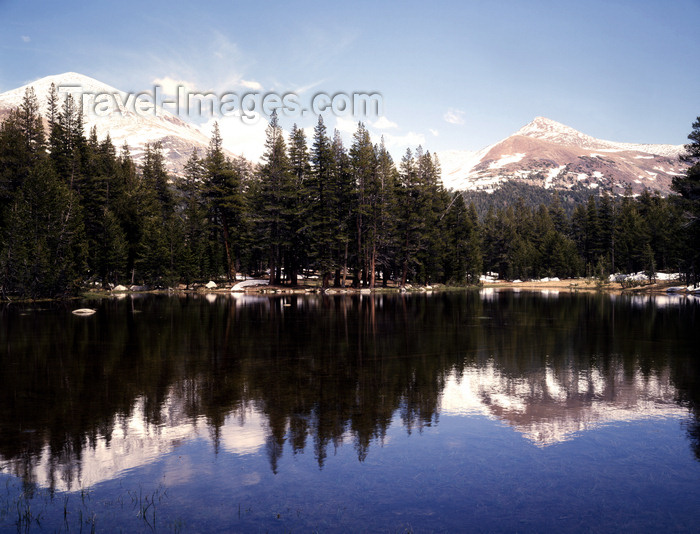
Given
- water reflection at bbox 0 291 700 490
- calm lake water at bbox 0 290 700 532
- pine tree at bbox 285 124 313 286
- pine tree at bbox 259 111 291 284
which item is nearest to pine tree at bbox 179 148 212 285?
pine tree at bbox 259 111 291 284

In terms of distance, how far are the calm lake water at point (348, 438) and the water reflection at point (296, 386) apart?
0.08 meters

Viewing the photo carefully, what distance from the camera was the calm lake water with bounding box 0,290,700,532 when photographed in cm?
714

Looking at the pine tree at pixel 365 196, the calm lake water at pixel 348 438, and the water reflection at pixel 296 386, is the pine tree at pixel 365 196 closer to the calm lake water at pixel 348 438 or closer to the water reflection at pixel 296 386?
the water reflection at pixel 296 386

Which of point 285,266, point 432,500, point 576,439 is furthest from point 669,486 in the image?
point 285,266

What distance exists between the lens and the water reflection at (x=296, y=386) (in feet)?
32.8

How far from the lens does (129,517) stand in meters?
7.02

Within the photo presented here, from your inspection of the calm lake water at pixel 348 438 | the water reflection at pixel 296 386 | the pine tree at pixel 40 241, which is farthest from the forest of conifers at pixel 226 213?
the calm lake water at pixel 348 438

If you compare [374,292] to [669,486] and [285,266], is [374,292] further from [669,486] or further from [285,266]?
[669,486]

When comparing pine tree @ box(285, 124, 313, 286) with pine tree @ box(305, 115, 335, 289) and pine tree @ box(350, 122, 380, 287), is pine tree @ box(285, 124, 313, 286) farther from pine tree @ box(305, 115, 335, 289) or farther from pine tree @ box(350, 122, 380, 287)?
pine tree @ box(350, 122, 380, 287)

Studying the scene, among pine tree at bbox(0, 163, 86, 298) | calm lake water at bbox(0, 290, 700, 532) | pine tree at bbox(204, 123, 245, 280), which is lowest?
calm lake water at bbox(0, 290, 700, 532)

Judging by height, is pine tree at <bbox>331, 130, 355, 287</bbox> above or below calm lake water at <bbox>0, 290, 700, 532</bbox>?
above

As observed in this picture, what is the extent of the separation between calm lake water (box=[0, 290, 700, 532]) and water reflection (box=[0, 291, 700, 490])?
0.08m

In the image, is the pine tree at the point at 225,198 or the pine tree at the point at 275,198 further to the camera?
the pine tree at the point at 225,198

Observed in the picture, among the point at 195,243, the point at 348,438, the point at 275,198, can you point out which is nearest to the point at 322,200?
the point at 275,198
